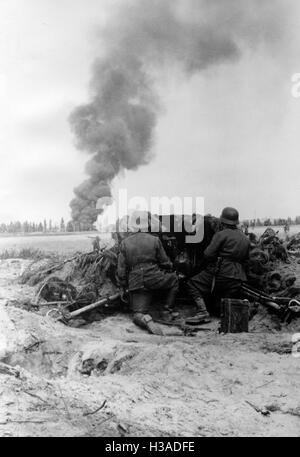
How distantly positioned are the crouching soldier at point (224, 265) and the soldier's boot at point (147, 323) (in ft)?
2.28

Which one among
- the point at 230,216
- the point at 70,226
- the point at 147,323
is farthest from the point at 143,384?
the point at 70,226

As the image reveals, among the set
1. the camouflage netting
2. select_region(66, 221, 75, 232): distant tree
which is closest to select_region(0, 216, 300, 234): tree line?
select_region(66, 221, 75, 232): distant tree

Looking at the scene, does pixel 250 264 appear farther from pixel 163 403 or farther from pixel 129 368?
pixel 163 403

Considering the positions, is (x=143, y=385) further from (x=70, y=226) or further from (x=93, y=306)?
(x=70, y=226)

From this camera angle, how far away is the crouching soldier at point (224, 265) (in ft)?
21.5

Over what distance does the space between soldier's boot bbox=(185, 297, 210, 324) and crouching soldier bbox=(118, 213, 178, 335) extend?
0.41 m

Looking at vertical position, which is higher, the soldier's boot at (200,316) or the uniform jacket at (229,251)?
the uniform jacket at (229,251)

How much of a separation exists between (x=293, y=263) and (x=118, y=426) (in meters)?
5.84

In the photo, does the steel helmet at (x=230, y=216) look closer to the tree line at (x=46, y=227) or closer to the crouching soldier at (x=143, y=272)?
the crouching soldier at (x=143, y=272)

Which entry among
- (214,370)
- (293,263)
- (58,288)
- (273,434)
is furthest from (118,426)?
(293,263)

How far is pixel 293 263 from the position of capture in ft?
26.0

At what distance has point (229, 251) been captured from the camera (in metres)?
6.55

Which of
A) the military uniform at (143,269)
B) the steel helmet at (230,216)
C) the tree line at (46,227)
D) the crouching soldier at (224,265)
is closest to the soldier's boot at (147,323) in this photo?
the military uniform at (143,269)

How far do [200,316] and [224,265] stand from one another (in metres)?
0.83
